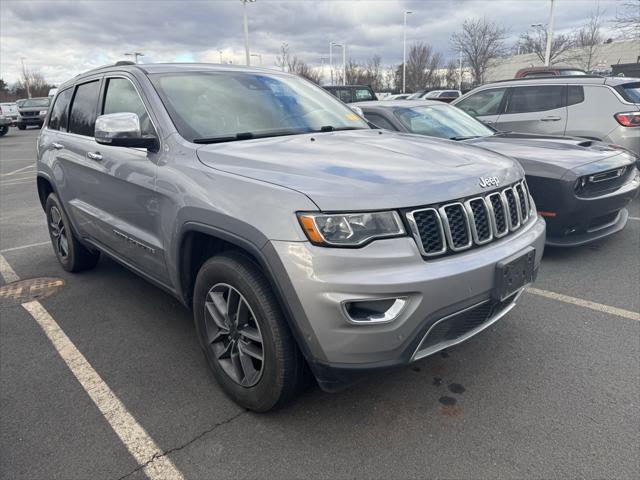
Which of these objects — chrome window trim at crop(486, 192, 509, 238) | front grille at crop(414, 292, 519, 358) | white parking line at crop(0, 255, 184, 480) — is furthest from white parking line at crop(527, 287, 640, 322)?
white parking line at crop(0, 255, 184, 480)

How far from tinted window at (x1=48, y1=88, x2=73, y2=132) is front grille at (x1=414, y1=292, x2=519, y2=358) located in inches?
152

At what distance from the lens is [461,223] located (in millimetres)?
2299

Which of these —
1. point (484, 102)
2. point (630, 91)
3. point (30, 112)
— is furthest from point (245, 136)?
point (30, 112)

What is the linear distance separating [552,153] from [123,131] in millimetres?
3903

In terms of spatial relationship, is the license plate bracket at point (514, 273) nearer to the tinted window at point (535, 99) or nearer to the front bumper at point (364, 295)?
the front bumper at point (364, 295)

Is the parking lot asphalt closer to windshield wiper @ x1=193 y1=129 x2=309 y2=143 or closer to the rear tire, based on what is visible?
the rear tire

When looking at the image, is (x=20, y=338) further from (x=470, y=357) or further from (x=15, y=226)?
(x=15, y=226)

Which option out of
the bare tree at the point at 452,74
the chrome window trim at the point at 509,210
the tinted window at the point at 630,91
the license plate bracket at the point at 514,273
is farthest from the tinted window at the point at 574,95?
the bare tree at the point at 452,74

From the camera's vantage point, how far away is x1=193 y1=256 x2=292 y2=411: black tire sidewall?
2.22 m

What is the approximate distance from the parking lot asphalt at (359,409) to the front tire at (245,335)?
0.19 meters

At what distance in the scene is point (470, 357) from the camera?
3.07 meters

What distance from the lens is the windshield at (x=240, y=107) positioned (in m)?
2.94

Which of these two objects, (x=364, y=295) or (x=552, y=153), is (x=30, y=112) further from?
Answer: (x=364, y=295)

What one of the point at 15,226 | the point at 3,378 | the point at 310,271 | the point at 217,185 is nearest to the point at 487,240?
the point at 310,271
